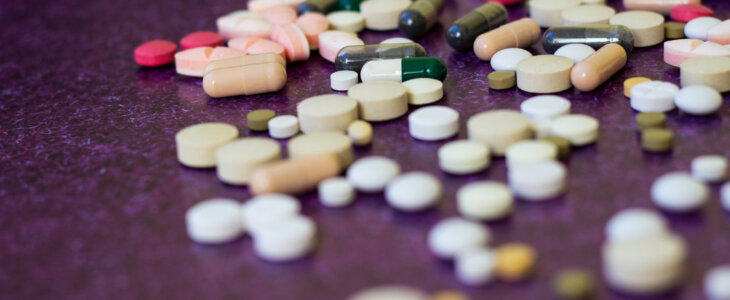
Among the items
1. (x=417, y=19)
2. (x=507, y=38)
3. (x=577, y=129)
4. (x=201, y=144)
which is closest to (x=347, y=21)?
(x=417, y=19)

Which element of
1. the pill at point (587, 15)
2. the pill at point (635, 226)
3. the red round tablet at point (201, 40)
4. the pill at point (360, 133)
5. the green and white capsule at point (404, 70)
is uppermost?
the red round tablet at point (201, 40)

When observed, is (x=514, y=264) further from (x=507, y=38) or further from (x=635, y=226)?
(x=507, y=38)

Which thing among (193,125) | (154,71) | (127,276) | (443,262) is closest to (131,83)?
(154,71)

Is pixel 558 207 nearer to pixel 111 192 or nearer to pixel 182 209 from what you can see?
pixel 182 209

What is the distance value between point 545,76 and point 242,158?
744 mm

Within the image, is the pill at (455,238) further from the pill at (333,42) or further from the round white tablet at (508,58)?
the pill at (333,42)

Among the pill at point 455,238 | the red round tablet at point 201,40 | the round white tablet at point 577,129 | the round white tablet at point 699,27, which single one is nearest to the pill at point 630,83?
the round white tablet at point 577,129

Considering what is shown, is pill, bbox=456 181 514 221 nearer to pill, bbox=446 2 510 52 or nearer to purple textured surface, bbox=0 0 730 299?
purple textured surface, bbox=0 0 730 299

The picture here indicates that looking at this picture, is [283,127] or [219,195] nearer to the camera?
[219,195]

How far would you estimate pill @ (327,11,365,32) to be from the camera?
7.72 feet

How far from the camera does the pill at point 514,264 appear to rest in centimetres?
114

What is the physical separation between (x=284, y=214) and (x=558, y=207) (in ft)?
1.52

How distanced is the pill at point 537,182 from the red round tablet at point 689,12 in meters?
1.07

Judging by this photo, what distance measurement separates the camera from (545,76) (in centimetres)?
181
